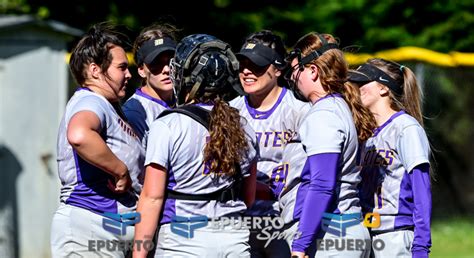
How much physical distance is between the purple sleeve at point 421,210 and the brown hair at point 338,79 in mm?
390

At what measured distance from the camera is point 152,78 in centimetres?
593

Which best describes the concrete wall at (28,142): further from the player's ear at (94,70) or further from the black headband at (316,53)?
the black headband at (316,53)

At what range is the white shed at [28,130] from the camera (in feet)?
32.5

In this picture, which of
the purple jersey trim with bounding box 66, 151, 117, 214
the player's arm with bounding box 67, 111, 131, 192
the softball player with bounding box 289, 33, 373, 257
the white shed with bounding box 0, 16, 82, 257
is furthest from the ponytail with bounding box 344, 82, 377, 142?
the white shed with bounding box 0, 16, 82, 257

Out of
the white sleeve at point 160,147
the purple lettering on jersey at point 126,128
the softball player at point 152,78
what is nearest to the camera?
the white sleeve at point 160,147

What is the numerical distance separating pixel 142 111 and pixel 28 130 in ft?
14.9

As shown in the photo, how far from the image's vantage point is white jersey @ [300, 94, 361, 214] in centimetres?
484

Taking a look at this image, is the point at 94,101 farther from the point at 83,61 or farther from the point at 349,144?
the point at 349,144

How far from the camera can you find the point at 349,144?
4.97 m

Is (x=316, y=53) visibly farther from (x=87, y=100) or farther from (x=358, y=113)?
(x=87, y=100)

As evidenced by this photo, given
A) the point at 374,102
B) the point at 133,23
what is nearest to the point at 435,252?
the point at 133,23

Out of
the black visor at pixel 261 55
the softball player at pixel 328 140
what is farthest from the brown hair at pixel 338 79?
the black visor at pixel 261 55

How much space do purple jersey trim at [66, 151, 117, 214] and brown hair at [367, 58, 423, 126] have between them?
196cm

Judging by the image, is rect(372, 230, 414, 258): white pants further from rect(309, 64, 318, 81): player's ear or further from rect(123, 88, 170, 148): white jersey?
rect(123, 88, 170, 148): white jersey
